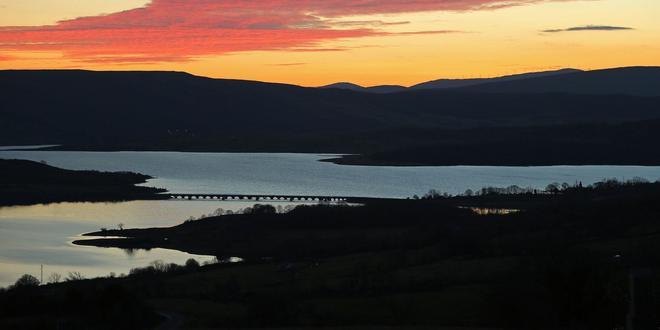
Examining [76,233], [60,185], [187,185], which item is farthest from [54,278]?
[187,185]

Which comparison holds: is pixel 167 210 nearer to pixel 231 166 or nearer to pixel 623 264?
pixel 623 264

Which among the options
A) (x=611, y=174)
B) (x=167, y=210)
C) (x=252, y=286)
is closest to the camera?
(x=252, y=286)

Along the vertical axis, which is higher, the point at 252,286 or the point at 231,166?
the point at 231,166

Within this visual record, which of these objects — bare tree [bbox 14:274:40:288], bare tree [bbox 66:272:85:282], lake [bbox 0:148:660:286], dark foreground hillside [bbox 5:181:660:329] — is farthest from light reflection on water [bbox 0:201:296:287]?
dark foreground hillside [bbox 5:181:660:329]

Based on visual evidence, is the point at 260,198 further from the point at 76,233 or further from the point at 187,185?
the point at 76,233

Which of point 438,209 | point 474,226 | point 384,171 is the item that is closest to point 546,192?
point 438,209

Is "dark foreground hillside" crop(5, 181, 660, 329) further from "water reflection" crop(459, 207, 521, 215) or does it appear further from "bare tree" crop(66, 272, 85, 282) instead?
"bare tree" crop(66, 272, 85, 282)

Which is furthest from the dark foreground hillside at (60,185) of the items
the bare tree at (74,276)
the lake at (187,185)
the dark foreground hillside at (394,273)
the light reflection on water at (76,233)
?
the bare tree at (74,276)
